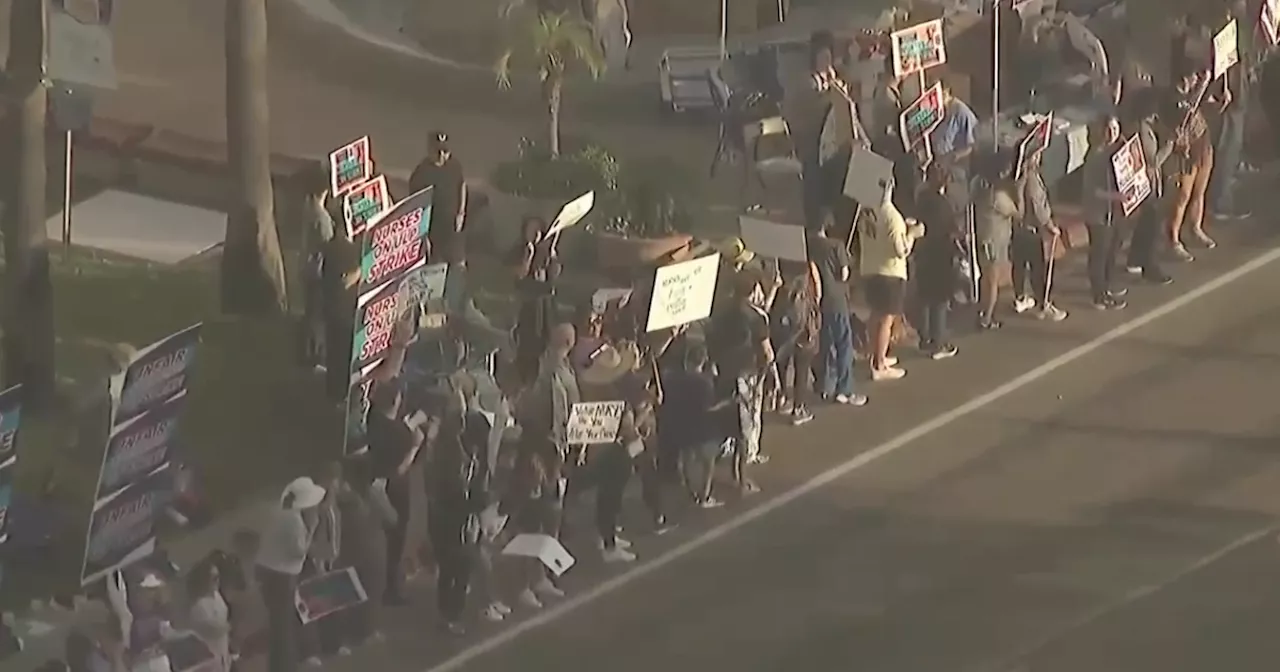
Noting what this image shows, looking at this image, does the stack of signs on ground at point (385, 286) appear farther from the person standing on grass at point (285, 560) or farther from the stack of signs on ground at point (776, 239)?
the stack of signs on ground at point (776, 239)

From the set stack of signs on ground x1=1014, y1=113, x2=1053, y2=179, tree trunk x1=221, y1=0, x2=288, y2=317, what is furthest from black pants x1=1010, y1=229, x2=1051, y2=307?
tree trunk x1=221, y1=0, x2=288, y2=317

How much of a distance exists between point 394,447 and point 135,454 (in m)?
1.53

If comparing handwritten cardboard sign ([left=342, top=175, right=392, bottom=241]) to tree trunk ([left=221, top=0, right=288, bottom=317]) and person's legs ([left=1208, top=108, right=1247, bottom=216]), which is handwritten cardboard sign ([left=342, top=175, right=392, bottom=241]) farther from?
person's legs ([left=1208, top=108, right=1247, bottom=216])

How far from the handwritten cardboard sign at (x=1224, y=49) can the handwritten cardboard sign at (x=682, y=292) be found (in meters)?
5.89

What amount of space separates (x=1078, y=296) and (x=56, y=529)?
8.72m

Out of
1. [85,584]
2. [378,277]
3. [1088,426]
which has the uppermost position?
[378,277]

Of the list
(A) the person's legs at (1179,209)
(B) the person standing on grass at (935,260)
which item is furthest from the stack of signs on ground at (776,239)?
(A) the person's legs at (1179,209)

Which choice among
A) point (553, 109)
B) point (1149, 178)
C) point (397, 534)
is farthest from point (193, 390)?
point (1149, 178)

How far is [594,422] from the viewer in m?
12.8

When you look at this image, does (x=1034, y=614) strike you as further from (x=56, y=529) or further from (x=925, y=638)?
(x=56, y=529)

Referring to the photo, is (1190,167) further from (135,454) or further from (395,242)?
(135,454)

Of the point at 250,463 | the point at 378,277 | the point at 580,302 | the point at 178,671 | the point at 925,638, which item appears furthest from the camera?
the point at 580,302

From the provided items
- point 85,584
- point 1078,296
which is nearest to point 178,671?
point 85,584

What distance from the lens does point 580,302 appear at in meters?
15.4
